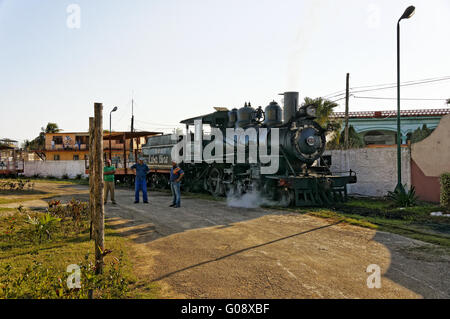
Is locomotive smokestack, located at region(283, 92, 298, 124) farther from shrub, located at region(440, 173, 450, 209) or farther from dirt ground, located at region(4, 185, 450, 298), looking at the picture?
shrub, located at region(440, 173, 450, 209)

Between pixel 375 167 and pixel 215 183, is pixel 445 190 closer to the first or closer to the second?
pixel 375 167

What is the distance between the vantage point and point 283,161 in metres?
12.3

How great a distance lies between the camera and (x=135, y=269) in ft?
16.7

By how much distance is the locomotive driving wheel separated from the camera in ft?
48.5

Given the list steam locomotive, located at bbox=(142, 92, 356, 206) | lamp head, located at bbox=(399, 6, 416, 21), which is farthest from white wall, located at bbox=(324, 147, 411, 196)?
lamp head, located at bbox=(399, 6, 416, 21)

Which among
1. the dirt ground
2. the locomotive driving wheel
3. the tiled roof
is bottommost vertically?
the dirt ground

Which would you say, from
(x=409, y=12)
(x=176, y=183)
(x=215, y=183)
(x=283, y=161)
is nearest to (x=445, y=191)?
(x=283, y=161)

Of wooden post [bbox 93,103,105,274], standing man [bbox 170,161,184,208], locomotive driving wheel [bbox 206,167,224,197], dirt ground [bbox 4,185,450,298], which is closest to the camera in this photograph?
dirt ground [bbox 4,185,450,298]

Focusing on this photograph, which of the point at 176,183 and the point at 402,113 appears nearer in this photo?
the point at 176,183

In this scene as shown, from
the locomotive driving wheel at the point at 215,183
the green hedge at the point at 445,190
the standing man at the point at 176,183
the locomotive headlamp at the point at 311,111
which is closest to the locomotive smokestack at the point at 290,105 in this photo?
the locomotive headlamp at the point at 311,111

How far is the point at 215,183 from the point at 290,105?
495cm

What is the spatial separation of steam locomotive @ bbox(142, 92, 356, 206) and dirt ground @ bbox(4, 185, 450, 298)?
2692 mm

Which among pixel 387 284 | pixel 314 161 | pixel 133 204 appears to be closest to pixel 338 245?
pixel 387 284

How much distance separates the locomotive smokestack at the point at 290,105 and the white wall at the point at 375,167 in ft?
15.5
